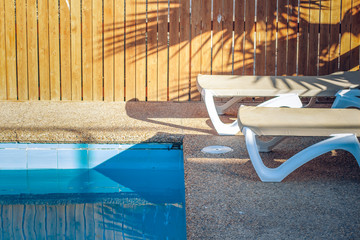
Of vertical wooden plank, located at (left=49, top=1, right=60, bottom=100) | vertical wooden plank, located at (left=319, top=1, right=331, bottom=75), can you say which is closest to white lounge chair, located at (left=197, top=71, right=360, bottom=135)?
vertical wooden plank, located at (left=319, top=1, right=331, bottom=75)

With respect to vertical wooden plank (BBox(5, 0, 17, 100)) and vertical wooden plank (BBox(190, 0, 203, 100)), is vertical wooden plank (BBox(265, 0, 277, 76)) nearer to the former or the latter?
vertical wooden plank (BBox(190, 0, 203, 100))

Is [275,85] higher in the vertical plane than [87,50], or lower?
lower

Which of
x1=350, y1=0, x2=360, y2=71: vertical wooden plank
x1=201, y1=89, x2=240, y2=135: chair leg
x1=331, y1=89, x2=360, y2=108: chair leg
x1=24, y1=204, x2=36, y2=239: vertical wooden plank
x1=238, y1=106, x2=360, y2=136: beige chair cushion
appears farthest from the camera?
x1=350, y1=0, x2=360, y2=71: vertical wooden plank

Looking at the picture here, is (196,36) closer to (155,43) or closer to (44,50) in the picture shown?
(155,43)

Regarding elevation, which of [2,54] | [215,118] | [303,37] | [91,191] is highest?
[303,37]

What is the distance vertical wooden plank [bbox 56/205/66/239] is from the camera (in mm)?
2816

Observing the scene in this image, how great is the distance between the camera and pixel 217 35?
571 centimetres

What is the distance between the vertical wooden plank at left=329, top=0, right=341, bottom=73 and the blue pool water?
2.98 meters

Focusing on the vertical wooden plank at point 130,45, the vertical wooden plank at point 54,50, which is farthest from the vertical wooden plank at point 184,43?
the vertical wooden plank at point 54,50

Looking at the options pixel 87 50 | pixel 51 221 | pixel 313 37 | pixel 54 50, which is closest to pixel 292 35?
pixel 313 37

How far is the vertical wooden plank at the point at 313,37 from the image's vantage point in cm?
573

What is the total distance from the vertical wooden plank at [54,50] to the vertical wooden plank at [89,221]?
2667 millimetres

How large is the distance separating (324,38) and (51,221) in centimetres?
422

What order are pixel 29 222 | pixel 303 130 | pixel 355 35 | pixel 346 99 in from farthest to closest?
pixel 355 35 → pixel 346 99 → pixel 29 222 → pixel 303 130
